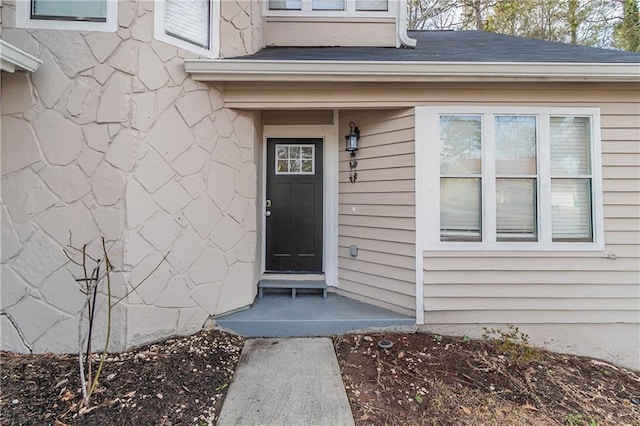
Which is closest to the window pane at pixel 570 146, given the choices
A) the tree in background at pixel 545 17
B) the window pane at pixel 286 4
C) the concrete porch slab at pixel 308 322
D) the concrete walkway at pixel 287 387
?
the concrete porch slab at pixel 308 322

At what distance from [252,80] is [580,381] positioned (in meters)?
4.20

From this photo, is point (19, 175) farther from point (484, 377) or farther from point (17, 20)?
point (484, 377)

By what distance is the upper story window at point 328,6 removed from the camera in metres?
4.49

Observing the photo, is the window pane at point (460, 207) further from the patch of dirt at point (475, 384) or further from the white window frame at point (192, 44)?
the white window frame at point (192, 44)

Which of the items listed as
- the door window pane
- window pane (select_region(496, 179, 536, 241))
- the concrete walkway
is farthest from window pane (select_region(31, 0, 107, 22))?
window pane (select_region(496, 179, 536, 241))

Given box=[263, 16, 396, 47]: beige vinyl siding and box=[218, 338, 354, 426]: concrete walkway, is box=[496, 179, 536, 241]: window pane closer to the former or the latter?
box=[218, 338, 354, 426]: concrete walkway

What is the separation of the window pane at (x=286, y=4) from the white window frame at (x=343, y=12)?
61 millimetres

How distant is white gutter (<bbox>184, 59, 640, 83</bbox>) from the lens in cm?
303

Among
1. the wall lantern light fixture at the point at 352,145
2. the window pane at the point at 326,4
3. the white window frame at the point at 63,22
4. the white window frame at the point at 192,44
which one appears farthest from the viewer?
the window pane at the point at 326,4

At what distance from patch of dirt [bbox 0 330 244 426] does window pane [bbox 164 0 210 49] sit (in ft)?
10.1

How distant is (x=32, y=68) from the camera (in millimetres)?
2697

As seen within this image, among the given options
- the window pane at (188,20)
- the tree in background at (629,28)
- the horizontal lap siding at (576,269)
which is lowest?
the horizontal lap siding at (576,269)

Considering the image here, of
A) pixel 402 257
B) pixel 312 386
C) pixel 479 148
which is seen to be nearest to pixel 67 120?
pixel 312 386

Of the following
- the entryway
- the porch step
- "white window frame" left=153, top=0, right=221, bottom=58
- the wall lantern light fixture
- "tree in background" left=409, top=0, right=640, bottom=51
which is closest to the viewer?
"white window frame" left=153, top=0, right=221, bottom=58
